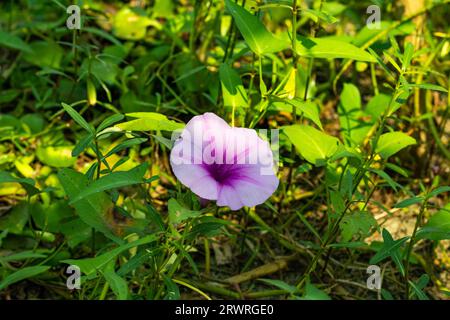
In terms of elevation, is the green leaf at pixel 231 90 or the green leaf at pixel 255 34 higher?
the green leaf at pixel 255 34

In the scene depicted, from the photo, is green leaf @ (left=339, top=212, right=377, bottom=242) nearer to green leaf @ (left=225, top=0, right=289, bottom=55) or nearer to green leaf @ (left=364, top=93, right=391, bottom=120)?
green leaf @ (left=225, top=0, right=289, bottom=55)

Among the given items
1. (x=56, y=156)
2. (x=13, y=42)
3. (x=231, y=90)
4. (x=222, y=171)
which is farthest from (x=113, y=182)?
(x=13, y=42)

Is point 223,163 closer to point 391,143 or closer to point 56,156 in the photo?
point 391,143

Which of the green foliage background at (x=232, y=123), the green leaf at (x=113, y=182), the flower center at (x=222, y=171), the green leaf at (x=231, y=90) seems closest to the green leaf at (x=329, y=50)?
the green foliage background at (x=232, y=123)

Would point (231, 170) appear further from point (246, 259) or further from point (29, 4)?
point (29, 4)

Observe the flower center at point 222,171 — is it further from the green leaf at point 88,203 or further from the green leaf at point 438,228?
→ the green leaf at point 438,228
